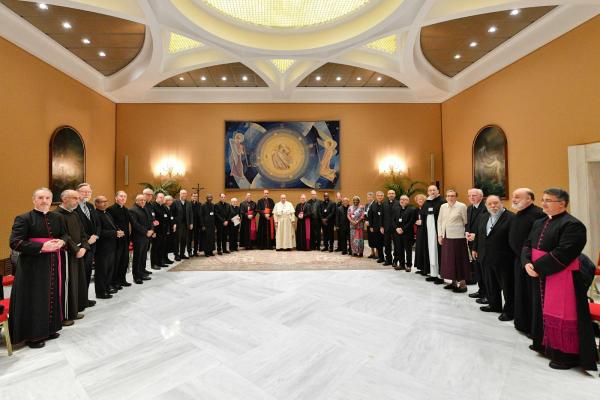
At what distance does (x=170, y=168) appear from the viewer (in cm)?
1088

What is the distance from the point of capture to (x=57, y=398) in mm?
2457

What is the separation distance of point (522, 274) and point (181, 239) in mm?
7767

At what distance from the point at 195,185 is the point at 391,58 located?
26.0ft

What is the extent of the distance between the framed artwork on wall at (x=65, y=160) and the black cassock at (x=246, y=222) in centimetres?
489

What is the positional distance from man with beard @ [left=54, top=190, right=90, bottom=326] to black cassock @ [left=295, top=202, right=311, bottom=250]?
6750mm

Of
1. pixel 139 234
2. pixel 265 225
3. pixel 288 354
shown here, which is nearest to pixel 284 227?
pixel 265 225

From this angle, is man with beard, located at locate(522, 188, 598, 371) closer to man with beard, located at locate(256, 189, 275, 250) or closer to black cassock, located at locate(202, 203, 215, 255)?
black cassock, located at locate(202, 203, 215, 255)

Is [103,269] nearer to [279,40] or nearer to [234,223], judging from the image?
[234,223]

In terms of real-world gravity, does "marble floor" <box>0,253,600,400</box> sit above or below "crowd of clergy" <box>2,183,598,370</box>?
below

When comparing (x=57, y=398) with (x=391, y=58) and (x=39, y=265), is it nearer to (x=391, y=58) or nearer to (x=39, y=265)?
(x=39, y=265)

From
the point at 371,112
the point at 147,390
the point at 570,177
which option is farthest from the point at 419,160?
the point at 147,390

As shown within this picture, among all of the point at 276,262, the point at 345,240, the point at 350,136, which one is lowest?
the point at 276,262

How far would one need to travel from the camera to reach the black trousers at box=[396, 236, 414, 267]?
699 centimetres

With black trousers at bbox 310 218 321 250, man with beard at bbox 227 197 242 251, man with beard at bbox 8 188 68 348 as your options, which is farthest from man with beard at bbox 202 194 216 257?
man with beard at bbox 8 188 68 348
